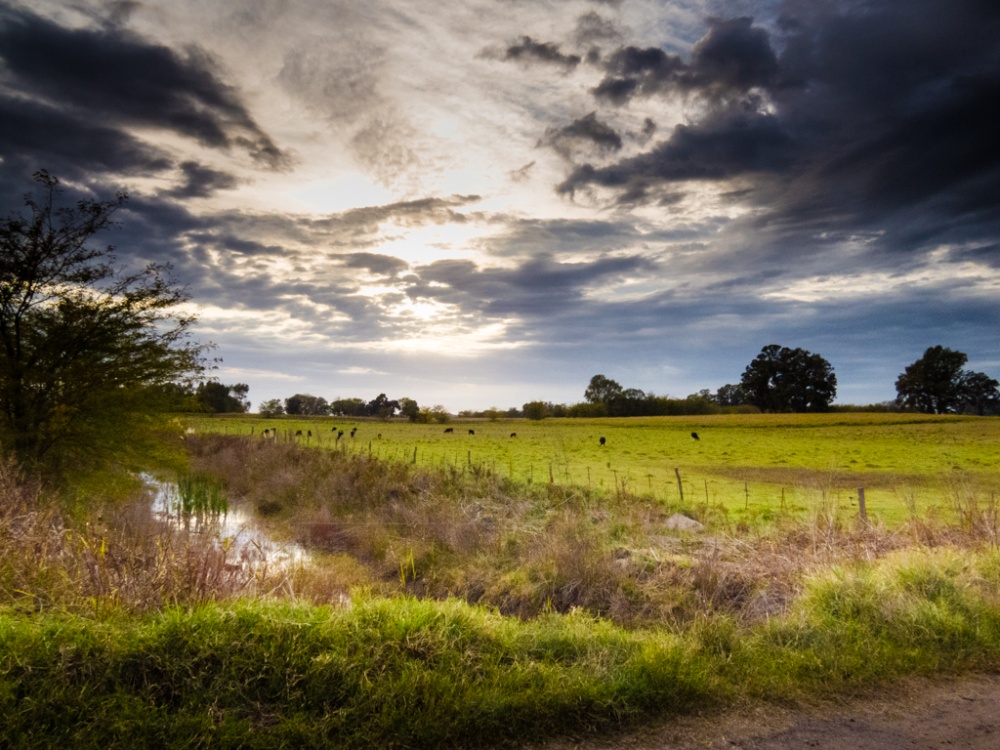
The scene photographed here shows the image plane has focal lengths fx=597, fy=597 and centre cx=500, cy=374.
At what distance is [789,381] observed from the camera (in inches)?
4198

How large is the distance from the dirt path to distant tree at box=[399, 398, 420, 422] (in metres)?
90.0

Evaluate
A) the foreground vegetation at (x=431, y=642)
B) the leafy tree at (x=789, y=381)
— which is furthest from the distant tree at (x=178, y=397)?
the leafy tree at (x=789, y=381)

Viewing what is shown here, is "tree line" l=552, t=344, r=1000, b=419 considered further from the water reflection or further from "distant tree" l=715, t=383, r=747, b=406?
the water reflection

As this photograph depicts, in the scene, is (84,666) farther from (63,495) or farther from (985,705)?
(63,495)

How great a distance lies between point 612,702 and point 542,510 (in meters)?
14.0

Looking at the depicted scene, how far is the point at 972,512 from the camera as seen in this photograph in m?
12.3

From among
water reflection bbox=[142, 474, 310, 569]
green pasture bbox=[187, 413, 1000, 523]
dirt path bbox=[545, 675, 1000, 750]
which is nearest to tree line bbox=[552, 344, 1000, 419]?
green pasture bbox=[187, 413, 1000, 523]

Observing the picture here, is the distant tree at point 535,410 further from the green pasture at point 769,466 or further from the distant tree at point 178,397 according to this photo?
the distant tree at point 178,397

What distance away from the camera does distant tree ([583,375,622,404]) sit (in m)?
127

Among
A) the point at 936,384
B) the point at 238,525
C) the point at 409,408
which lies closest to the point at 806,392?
the point at 936,384

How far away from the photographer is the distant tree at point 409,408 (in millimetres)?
95812

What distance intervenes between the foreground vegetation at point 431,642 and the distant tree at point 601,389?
115 meters

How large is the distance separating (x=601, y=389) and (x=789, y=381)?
39.2m

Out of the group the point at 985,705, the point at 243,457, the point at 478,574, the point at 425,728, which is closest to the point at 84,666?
the point at 425,728
